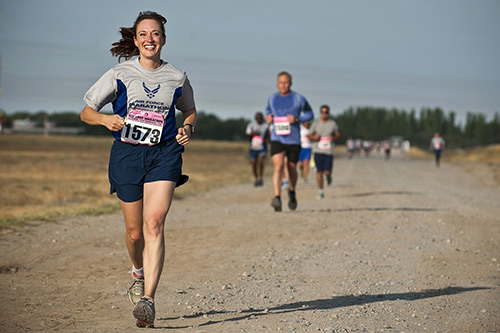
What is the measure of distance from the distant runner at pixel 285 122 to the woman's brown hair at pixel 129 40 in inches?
247

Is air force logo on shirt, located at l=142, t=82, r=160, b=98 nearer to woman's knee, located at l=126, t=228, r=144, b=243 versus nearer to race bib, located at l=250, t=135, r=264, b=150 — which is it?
woman's knee, located at l=126, t=228, r=144, b=243

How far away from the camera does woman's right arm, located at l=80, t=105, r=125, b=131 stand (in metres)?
5.24

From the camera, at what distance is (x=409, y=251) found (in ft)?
29.1

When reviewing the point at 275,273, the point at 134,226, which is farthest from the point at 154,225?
the point at 275,273

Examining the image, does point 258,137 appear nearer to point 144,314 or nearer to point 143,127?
point 143,127

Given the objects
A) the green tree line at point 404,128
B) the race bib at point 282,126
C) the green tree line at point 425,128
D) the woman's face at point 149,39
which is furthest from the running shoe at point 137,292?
the green tree line at point 425,128

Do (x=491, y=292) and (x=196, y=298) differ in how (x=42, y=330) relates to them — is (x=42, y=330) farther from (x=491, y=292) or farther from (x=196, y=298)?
(x=491, y=292)

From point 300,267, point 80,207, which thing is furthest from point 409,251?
point 80,207

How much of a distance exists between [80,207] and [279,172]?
14.3 feet

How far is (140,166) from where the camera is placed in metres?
5.40

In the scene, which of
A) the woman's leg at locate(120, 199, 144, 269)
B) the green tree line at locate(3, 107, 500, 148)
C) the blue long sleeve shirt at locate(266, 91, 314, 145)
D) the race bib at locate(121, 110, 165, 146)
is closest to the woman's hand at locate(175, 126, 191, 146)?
the race bib at locate(121, 110, 165, 146)

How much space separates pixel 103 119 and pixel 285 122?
22.7 ft

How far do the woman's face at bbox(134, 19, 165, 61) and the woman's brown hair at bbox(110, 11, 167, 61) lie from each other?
54 mm

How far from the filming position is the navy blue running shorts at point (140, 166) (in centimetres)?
540
